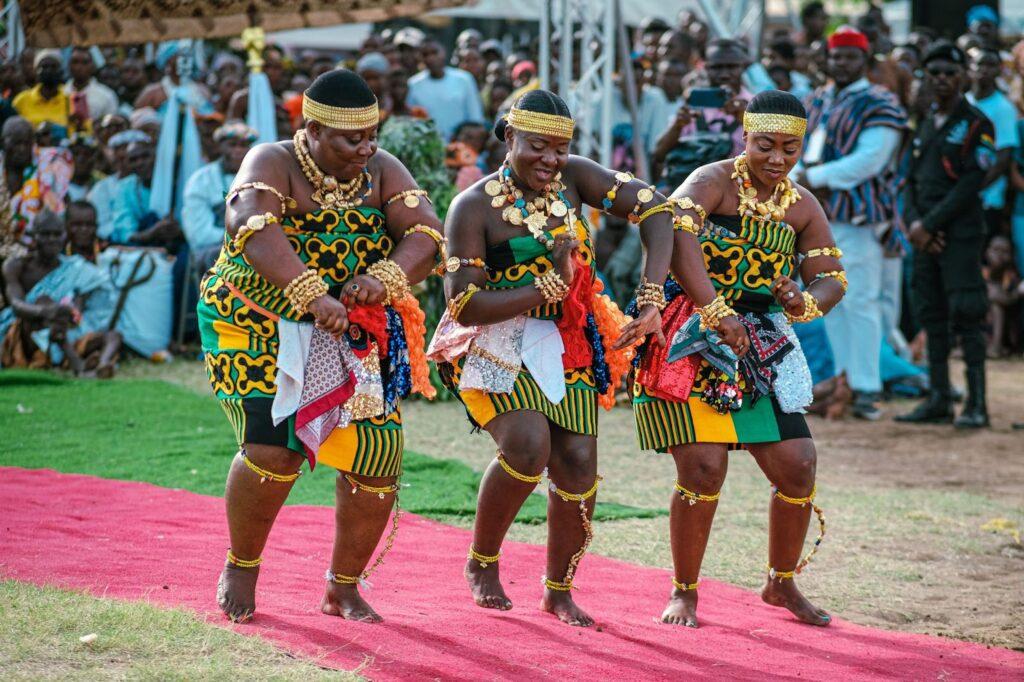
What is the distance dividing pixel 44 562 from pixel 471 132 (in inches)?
312

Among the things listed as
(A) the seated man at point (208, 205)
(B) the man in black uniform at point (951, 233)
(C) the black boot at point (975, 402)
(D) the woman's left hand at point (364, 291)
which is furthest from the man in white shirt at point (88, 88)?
(D) the woman's left hand at point (364, 291)

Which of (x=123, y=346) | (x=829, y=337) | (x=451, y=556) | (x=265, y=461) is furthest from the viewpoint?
(x=123, y=346)

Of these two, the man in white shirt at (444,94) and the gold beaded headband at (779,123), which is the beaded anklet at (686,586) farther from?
the man in white shirt at (444,94)

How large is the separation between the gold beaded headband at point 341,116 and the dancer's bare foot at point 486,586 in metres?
1.77

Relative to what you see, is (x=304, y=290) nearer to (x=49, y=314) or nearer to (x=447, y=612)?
(x=447, y=612)

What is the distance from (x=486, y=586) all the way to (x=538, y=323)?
1.04 meters

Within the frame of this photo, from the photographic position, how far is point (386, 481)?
4.91 metres

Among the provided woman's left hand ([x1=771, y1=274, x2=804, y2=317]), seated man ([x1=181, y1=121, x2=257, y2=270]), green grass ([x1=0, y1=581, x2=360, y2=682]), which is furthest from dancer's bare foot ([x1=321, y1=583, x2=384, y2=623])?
seated man ([x1=181, y1=121, x2=257, y2=270])

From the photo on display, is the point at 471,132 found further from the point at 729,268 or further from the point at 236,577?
the point at 236,577

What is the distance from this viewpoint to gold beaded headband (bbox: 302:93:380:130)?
4.70 m

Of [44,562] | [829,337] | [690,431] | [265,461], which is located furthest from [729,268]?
[829,337]

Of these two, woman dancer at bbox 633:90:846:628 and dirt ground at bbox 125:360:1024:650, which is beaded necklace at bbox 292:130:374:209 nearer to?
woman dancer at bbox 633:90:846:628

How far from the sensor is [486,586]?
529 centimetres

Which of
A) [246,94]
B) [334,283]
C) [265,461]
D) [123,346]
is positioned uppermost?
[246,94]
